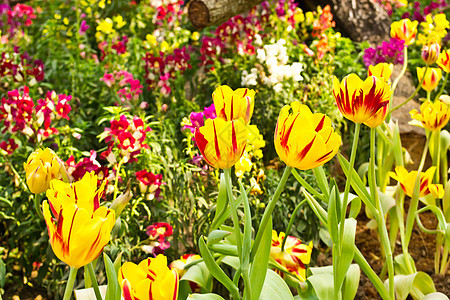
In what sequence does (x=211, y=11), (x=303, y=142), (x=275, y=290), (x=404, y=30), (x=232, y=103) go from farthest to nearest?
(x=211, y=11) → (x=404, y=30) → (x=275, y=290) → (x=232, y=103) → (x=303, y=142)

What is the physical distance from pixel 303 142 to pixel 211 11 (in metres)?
2.67

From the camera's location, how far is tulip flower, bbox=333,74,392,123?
1153mm

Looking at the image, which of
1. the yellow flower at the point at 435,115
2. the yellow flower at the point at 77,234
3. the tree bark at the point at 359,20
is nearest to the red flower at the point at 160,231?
the yellow flower at the point at 435,115

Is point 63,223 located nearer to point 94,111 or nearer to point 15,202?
point 15,202

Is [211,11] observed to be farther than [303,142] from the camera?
Yes

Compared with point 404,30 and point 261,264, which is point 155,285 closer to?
point 261,264

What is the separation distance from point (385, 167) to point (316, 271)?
102 centimetres

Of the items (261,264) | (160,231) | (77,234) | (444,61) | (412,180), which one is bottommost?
(160,231)

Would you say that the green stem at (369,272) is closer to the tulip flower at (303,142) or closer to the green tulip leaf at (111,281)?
the tulip flower at (303,142)

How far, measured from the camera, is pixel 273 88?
3057 mm

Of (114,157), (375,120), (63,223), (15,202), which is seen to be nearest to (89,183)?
(63,223)

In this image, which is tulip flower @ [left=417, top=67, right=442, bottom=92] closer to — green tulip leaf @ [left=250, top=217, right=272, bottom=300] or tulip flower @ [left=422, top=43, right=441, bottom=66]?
tulip flower @ [left=422, top=43, right=441, bottom=66]

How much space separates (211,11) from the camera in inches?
136

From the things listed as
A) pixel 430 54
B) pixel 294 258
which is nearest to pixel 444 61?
pixel 430 54
